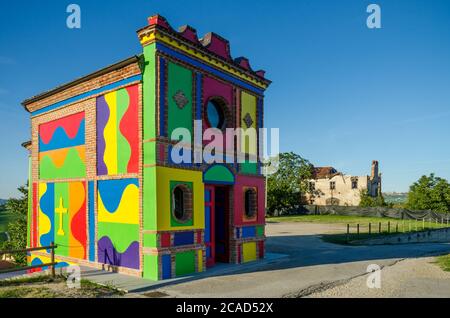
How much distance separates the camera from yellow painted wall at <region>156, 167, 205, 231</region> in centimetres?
984

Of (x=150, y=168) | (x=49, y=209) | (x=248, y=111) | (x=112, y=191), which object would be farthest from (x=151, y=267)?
(x=248, y=111)

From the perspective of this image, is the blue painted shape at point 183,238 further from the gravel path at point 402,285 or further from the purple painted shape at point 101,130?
the gravel path at point 402,285

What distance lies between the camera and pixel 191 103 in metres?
11.1

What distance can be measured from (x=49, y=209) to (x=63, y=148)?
255 centimetres

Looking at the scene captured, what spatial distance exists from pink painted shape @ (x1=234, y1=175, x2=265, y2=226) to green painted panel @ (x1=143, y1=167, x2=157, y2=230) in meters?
3.82

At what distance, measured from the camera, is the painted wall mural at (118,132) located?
417 inches

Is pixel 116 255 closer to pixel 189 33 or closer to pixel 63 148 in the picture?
pixel 63 148

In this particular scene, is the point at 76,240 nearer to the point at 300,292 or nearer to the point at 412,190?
the point at 300,292

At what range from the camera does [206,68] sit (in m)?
11.8

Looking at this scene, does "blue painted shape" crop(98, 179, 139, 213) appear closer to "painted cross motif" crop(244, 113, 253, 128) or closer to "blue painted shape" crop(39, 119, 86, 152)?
"blue painted shape" crop(39, 119, 86, 152)

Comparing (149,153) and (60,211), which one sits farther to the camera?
(60,211)

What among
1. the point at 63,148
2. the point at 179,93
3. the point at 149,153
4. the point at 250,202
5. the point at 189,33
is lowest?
the point at 250,202
